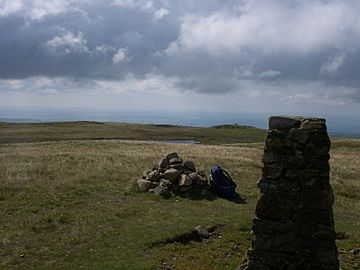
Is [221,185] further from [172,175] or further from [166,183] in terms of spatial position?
[166,183]

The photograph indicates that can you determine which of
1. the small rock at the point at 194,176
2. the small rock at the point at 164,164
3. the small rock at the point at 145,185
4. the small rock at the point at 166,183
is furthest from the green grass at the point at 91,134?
the small rock at the point at 194,176

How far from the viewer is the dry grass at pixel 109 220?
650 inches

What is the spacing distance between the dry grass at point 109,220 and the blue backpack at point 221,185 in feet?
2.69

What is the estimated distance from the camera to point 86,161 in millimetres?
37844

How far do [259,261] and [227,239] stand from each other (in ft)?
17.2

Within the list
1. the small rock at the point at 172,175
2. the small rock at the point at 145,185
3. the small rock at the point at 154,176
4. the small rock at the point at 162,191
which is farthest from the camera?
the small rock at the point at 154,176

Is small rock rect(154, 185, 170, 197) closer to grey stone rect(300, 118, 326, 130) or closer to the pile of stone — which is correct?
the pile of stone

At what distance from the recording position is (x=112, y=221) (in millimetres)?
21000

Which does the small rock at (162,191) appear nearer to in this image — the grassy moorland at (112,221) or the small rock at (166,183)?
the small rock at (166,183)

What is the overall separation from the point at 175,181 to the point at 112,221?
7379mm

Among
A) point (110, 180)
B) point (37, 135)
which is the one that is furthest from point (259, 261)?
point (37, 135)

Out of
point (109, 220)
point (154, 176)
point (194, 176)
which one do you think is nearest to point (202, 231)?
point (109, 220)

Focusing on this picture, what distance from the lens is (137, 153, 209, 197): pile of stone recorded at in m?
26.9

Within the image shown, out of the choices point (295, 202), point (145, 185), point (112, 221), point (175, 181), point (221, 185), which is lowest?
point (112, 221)
